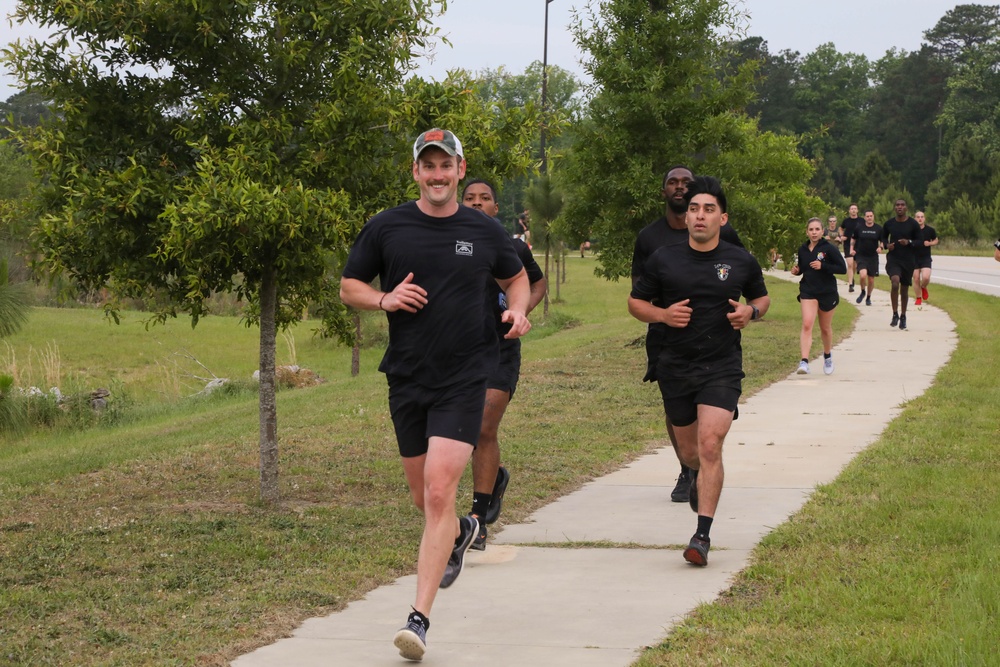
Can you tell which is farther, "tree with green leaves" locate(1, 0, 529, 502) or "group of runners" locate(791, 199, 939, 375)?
"group of runners" locate(791, 199, 939, 375)

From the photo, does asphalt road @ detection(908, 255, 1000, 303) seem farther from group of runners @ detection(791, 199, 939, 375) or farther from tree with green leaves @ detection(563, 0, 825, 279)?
tree with green leaves @ detection(563, 0, 825, 279)

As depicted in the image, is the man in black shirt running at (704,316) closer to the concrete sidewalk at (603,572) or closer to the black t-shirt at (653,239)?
the concrete sidewalk at (603,572)

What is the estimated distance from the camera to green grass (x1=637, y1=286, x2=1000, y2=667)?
5.12m

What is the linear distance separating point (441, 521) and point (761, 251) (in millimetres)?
16580

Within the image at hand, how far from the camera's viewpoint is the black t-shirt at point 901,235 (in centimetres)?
2200

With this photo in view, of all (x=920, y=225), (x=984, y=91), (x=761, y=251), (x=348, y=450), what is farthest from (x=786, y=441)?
(x=984, y=91)

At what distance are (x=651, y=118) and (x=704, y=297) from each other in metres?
12.6

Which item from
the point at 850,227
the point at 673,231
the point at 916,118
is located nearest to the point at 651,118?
the point at 850,227

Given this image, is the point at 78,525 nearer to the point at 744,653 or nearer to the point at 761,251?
the point at 744,653

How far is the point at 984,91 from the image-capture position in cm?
10306

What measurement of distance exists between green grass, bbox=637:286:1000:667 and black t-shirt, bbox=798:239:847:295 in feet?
19.1

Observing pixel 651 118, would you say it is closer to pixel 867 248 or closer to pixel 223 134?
pixel 867 248

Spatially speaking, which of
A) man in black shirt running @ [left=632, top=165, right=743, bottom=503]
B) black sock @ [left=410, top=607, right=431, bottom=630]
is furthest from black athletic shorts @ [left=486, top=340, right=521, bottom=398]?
black sock @ [left=410, top=607, right=431, bottom=630]

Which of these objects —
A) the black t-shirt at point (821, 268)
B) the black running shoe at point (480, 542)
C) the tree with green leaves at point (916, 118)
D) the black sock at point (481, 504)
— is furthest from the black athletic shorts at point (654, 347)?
the tree with green leaves at point (916, 118)
